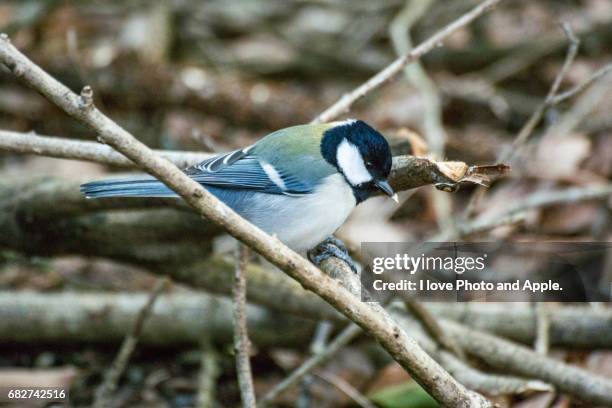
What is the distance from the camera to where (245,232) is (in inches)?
63.6

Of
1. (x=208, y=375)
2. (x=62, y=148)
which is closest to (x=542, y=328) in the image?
(x=208, y=375)

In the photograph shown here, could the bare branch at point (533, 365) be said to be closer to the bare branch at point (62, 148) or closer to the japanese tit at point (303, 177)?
the japanese tit at point (303, 177)

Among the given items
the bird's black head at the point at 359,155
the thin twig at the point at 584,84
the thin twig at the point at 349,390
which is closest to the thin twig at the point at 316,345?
the thin twig at the point at 349,390

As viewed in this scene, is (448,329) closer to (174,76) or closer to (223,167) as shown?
(223,167)

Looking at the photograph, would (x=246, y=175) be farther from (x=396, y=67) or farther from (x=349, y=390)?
(x=349, y=390)

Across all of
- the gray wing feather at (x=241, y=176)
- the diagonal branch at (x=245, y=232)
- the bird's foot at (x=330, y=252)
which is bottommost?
the diagonal branch at (x=245, y=232)

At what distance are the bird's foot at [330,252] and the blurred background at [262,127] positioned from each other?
116 millimetres

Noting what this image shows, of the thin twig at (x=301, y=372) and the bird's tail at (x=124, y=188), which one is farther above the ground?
the bird's tail at (x=124, y=188)

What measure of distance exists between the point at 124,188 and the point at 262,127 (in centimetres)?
284

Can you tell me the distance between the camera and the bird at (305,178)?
7.80ft

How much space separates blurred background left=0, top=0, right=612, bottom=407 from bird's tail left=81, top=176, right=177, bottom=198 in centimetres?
45

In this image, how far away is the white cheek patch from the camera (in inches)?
95.9

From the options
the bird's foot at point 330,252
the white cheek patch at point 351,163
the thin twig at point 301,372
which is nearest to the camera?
the bird's foot at point 330,252

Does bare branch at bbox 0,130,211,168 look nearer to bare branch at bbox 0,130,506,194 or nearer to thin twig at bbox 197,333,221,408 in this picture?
bare branch at bbox 0,130,506,194
